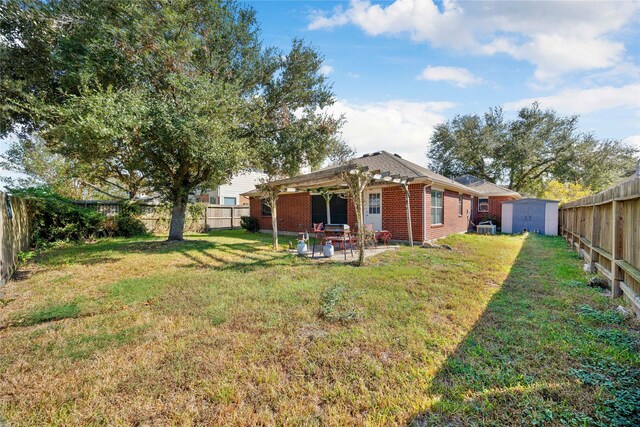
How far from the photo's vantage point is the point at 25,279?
18.8ft

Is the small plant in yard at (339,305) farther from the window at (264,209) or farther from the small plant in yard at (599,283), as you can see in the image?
the window at (264,209)

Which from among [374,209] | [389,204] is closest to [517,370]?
[389,204]

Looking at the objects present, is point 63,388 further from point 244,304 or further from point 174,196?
point 174,196

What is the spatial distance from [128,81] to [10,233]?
16.8 ft

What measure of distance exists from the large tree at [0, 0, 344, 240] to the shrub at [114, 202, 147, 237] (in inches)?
191

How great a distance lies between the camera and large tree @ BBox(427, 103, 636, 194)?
23234 millimetres

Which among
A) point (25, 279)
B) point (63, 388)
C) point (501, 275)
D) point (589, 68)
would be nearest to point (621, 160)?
point (589, 68)

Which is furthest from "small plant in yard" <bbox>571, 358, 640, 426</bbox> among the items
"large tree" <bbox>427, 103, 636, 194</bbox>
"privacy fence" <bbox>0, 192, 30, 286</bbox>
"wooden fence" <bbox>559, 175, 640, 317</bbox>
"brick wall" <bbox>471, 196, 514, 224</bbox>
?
"large tree" <bbox>427, 103, 636, 194</bbox>

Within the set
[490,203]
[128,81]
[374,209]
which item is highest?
[128,81]

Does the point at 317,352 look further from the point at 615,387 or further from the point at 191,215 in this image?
the point at 191,215

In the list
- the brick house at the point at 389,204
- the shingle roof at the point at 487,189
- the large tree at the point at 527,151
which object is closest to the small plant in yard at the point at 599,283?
the brick house at the point at 389,204

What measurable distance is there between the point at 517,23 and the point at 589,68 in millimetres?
4035

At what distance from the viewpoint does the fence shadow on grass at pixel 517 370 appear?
1977 mm

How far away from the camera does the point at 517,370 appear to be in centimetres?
248
